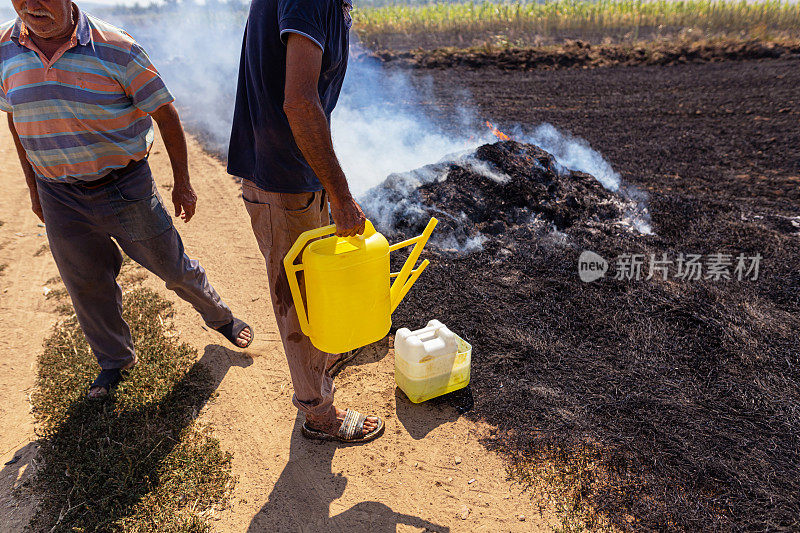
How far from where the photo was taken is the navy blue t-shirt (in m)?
1.50

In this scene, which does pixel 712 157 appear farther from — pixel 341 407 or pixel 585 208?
pixel 341 407

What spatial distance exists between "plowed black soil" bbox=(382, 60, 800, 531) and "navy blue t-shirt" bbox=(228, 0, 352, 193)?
175cm

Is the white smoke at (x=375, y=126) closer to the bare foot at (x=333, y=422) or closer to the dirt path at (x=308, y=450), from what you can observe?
the dirt path at (x=308, y=450)

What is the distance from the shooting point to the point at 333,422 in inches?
96.8

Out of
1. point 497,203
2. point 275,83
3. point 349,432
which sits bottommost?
point 349,432

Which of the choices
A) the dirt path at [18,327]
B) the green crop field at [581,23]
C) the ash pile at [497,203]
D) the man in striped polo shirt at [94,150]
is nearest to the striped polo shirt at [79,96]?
the man in striped polo shirt at [94,150]

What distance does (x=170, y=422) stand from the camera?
2613mm

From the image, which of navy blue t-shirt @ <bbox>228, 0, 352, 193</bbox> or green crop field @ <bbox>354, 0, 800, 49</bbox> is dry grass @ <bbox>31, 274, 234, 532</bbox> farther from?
green crop field @ <bbox>354, 0, 800, 49</bbox>

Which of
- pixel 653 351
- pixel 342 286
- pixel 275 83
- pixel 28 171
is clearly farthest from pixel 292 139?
pixel 653 351

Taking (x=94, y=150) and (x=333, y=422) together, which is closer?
(x=94, y=150)

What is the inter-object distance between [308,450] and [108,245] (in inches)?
63.3

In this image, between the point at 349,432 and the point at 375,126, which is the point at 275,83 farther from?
the point at 375,126

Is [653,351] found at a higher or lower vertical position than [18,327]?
lower

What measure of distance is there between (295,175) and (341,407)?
1501mm
